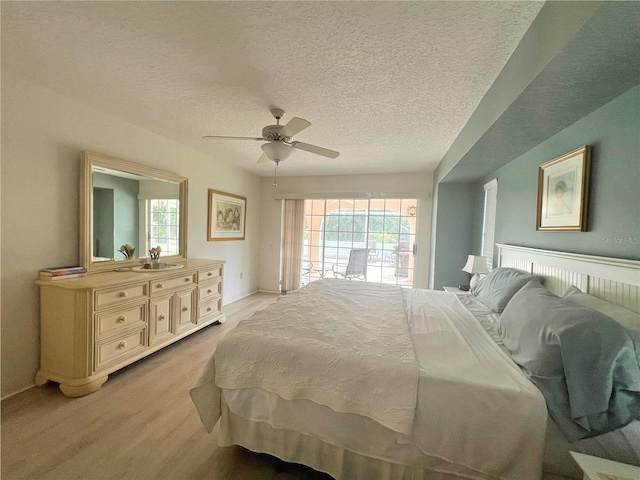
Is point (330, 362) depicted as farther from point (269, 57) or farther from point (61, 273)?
point (61, 273)

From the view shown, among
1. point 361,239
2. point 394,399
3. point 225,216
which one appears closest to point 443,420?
point 394,399

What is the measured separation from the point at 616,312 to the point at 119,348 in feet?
10.8

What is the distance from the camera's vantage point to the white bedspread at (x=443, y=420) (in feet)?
3.28

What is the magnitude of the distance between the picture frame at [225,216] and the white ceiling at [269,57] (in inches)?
60.0

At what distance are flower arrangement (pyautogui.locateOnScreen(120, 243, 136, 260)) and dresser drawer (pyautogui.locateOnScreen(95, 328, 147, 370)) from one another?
82 centimetres

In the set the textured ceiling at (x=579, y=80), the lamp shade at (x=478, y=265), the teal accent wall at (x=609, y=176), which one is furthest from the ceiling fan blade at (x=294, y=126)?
the lamp shade at (x=478, y=265)

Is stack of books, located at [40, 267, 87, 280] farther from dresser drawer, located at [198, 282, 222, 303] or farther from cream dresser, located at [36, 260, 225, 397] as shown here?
dresser drawer, located at [198, 282, 222, 303]

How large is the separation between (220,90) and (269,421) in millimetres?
2224

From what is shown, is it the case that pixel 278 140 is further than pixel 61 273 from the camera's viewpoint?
Yes

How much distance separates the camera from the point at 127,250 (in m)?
2.62

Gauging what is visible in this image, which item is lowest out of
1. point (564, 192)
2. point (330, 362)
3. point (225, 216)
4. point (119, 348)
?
point (119, 348)

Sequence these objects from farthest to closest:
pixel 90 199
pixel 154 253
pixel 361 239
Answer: pixel 361 239 < pixel 154 253 < pixel 90 199

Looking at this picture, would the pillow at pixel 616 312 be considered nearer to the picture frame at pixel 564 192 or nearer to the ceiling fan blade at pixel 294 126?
the picture frame at pixel 564 192

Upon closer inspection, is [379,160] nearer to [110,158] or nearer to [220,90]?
[220,90]
